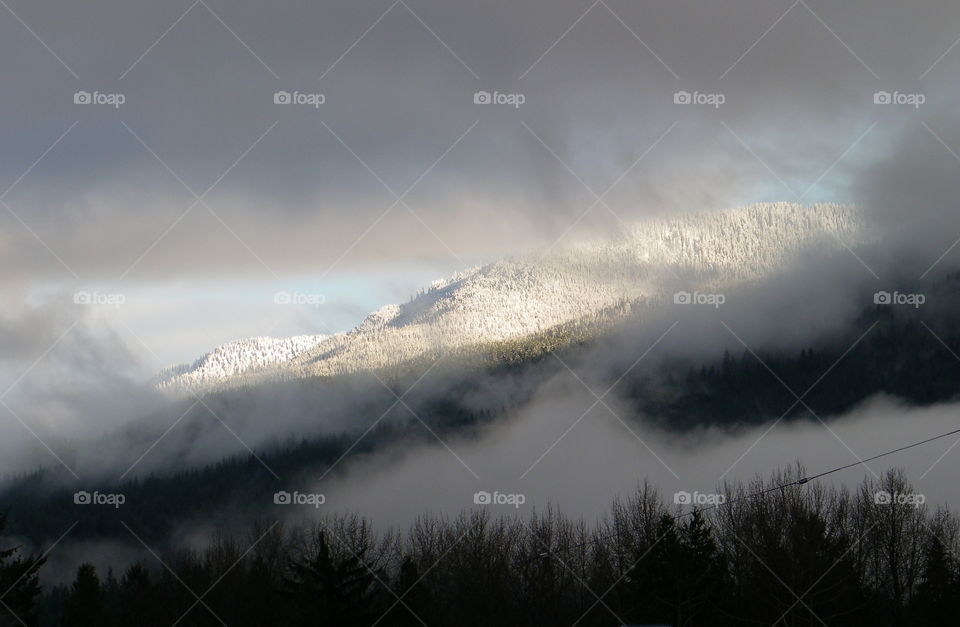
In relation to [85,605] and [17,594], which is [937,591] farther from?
[17,594]

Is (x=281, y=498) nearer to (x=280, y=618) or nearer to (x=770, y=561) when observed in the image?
(x=280, y=618)

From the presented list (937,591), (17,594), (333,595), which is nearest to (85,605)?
(17,594)

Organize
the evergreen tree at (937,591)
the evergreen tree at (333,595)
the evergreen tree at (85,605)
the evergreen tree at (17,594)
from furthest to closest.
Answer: the evergreen tree at (85,605), the evergreen tree at (17,594), the evergreen tree at (937,591), the evergreen tree at (333,595)

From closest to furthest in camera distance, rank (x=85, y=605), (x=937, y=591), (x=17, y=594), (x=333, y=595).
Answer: (x=333, y=595) < (x=937, y=591) < (x=17, y=594) < (x=85, y=605)

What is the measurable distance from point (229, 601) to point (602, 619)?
35819 millimetres

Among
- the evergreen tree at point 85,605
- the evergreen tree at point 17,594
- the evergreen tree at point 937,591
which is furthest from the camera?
the evergreen tree at point 85,605

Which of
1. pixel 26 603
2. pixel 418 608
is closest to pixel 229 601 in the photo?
pixel 26 603

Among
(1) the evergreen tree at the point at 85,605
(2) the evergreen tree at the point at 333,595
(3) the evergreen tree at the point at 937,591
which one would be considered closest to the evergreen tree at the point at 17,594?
(1) the evergreen tree at the point at 85,605

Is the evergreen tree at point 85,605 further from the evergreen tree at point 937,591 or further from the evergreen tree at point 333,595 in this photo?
the evergreen tree at point 937,591

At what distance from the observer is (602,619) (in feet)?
274

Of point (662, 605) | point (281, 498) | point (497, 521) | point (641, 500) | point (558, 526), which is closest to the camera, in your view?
point (662, 605)

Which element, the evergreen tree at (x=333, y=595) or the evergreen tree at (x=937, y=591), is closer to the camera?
the evergreen tree at (x=333, y=595)

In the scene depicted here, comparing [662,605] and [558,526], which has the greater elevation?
[558,526]

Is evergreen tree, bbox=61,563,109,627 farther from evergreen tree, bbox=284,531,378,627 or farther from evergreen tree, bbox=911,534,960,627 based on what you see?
evergreen tree, bbox=911,534,960,627
